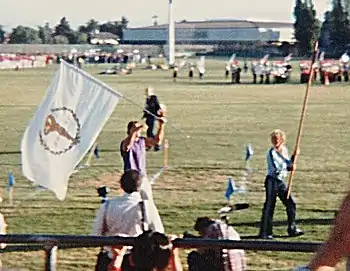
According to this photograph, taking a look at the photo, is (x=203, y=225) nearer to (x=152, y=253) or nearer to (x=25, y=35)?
(x=152, y=253)

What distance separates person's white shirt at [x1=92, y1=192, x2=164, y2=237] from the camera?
26.6 feet

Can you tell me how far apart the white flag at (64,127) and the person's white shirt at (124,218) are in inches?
109

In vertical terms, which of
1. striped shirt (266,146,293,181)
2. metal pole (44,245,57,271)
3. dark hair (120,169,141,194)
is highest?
metal pole (44,245,57,271)

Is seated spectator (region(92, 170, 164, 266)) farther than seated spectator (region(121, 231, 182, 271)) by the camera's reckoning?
Yes

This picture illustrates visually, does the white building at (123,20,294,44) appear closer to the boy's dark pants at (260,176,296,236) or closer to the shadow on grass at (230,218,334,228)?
the shadow on grass at (230,218,334,228)

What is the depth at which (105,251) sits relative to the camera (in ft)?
25.1

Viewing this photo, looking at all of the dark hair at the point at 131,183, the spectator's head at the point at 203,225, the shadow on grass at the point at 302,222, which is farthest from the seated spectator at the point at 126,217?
the shadow on grass at the point at 302,222

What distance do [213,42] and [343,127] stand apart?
15300 cm

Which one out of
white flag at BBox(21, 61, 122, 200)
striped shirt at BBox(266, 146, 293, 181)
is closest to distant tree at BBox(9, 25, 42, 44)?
striped shirt at BBox(266, 146, 293, 181)

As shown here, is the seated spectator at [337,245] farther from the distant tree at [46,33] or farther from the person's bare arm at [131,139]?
the distant tree at [46,33]

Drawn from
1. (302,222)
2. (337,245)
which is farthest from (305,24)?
(337,245)

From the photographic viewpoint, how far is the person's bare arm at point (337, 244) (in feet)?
9.92

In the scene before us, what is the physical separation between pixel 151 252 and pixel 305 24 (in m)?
109

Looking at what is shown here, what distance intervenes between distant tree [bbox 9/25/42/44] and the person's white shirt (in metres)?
177
